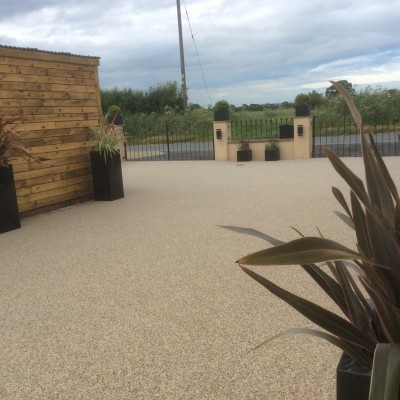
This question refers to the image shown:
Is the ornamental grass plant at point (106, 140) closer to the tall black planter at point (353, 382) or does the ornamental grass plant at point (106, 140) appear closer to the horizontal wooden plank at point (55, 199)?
the horizontal wooden plank at point (55, 199)

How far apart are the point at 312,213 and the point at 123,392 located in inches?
163

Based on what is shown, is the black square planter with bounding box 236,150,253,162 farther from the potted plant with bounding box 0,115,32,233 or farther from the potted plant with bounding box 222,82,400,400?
the potted plant with bounding box 222,82,400,400

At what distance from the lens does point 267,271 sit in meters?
3.70

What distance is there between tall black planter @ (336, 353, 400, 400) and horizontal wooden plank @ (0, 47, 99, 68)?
581 cm

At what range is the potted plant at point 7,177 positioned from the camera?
5.43 m

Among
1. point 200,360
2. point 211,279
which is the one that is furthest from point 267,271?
point 200,360

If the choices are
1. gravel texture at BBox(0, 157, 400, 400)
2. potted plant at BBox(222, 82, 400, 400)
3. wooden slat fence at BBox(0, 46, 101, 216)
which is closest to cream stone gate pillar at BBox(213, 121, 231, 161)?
wooden slat fence at BBox(0, 46, 101, 216)

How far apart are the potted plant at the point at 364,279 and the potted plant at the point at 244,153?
1120 centimetres

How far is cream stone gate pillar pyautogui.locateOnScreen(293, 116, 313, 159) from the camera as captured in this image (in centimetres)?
1223

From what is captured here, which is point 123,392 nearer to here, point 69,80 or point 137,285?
point 137,285

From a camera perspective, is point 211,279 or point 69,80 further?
point 69,80

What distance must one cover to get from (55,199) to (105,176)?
86cm

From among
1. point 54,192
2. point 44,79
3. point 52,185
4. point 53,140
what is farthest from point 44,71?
point 54,192

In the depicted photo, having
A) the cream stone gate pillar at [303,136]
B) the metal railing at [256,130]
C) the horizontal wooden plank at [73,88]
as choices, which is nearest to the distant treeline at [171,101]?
the metal railing at [256,130]
